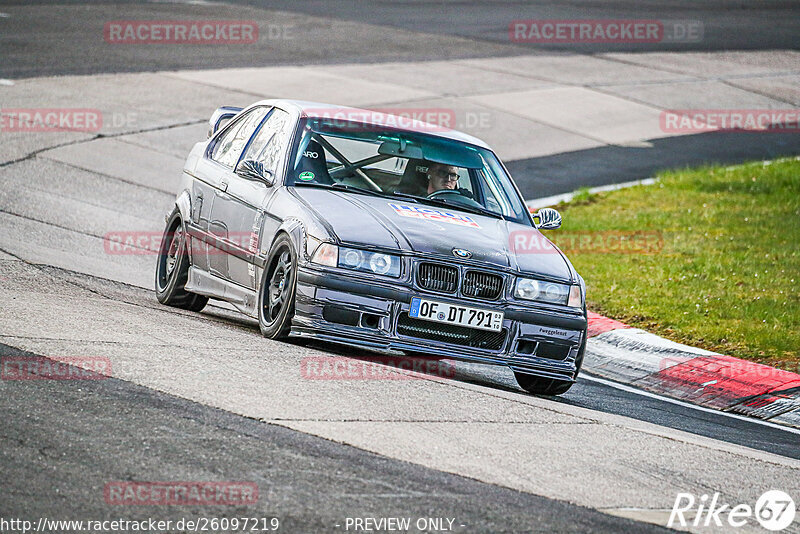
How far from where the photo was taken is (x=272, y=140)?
9.08 metres

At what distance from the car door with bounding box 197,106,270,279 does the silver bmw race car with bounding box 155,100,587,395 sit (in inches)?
0.7

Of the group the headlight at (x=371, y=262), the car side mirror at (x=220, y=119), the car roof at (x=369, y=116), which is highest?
the car roof at (x=369, y=116)

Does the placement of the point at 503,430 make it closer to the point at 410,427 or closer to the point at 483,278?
the point at 410,427

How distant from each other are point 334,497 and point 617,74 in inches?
847

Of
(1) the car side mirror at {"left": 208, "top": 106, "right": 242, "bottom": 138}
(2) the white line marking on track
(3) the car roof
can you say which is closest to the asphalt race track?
(2) the white line marking on track

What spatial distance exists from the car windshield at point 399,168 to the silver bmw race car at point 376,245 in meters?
0.01

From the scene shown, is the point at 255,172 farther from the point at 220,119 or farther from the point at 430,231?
the point at 220,119

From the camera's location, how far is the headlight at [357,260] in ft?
24.8

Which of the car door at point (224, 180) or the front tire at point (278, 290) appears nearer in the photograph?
the front tire at point (278, 290)

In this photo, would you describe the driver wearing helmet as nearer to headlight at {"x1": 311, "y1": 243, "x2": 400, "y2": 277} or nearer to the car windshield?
the car windshield

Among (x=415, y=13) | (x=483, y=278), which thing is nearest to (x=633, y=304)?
(x=483, y=278)

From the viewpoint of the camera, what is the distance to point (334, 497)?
5.05 m

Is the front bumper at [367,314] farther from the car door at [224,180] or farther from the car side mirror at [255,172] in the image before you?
the car door at [224,180]

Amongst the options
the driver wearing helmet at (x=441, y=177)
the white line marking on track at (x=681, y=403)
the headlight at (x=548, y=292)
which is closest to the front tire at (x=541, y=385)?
the headlight at (x=548, y=292)
